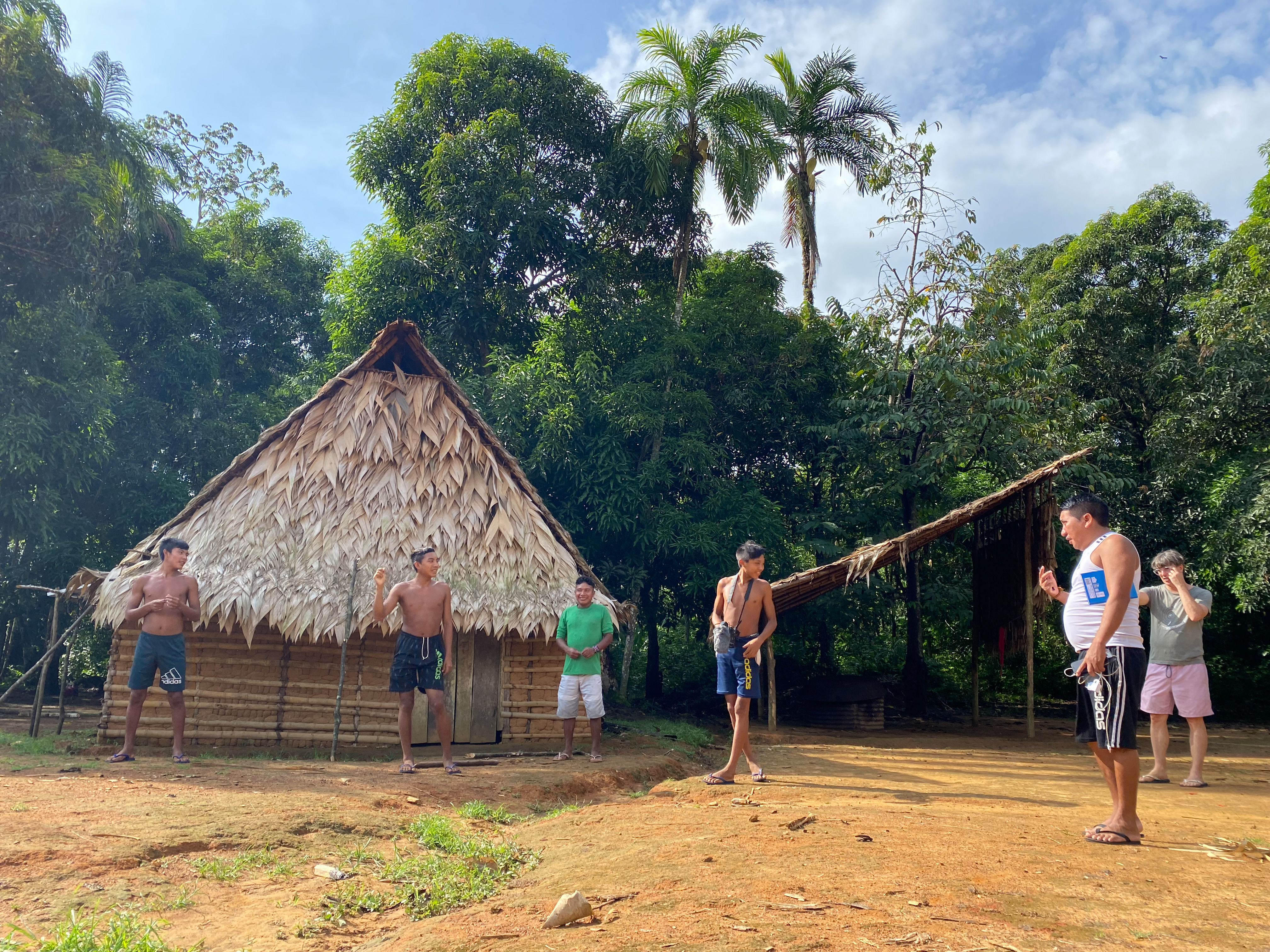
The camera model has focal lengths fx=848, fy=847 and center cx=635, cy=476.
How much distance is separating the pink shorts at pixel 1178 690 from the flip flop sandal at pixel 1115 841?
2718 mm

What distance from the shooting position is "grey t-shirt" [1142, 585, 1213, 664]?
20.0 feet

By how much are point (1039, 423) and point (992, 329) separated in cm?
174

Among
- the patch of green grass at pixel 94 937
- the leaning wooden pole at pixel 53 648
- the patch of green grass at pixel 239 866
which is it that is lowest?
the patch of green grass at pixel 239 866

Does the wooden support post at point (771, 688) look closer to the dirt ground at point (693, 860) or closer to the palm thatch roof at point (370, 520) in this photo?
the palm thatch roof at point (370, 520)

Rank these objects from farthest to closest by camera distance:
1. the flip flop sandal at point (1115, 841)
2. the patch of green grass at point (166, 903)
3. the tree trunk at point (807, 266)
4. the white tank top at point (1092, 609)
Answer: the tree trunk at point (807, 266) < the white tank top at point (1092, 609) < the flip flop sandal at point (1115, 841) < the patch of green grass at point (166, 903)

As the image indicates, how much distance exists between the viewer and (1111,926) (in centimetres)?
257

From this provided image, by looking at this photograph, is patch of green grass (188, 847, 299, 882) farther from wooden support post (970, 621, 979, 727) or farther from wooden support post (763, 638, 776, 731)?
wooden support post (970, 621, 979, 727)

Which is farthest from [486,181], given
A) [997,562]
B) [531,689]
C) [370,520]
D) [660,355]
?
[997,562]

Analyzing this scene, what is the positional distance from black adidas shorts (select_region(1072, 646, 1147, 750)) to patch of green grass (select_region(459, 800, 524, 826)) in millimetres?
3328

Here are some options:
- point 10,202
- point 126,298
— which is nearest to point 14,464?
point 10,202

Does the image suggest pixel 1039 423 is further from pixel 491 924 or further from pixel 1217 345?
pixel 491 924

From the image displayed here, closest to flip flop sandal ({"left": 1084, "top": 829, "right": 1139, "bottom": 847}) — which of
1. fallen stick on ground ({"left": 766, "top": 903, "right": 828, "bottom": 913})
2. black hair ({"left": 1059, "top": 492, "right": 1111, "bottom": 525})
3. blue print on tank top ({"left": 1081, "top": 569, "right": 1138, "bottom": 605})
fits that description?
blue print on tank top ({"left": 1081, "top": 569, "right": 1138, "bottom": 605})

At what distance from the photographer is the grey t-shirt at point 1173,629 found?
611 cm

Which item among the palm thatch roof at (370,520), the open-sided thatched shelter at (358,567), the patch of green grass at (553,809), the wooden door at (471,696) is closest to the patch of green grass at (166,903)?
the patch of green grass at (553,809)
